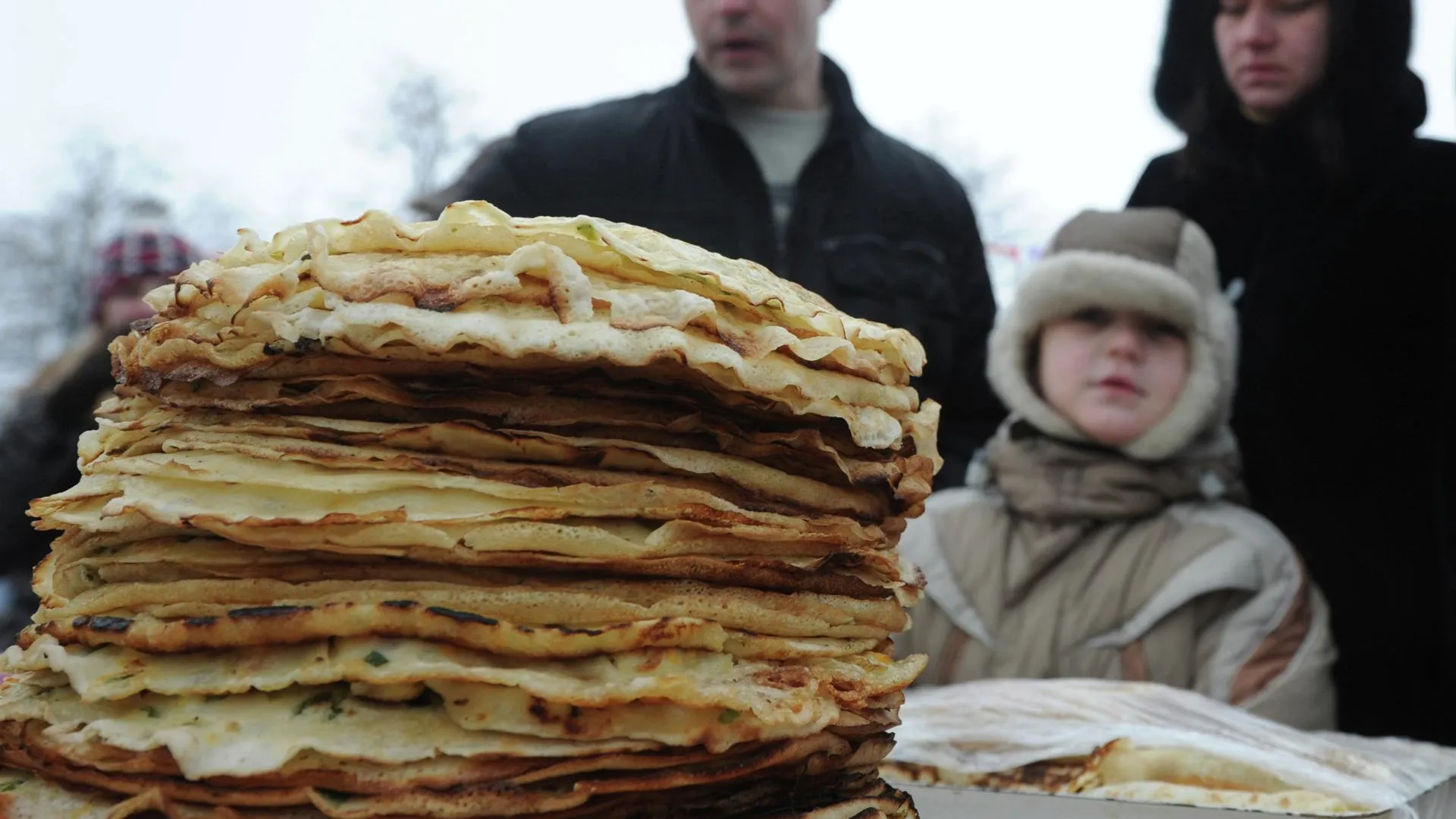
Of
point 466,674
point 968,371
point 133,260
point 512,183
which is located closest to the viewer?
point 466,674

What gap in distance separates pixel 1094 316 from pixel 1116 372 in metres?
0.16

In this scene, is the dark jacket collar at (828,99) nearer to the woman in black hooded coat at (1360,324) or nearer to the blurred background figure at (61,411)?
the woman in black hooded coat at (1360,324)

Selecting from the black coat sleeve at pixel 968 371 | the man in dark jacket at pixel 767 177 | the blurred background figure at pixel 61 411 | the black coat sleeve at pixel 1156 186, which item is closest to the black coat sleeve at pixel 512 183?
the man in dark jacket at pixel 767 177

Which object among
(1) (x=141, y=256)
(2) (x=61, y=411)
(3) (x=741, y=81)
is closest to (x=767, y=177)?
(3) (x=741, y=81)

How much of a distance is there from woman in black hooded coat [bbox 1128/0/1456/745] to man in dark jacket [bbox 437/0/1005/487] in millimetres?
751

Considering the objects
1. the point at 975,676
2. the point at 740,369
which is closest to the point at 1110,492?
the point at 975,676

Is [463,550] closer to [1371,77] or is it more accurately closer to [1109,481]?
[1109,481]

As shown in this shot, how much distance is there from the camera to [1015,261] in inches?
265

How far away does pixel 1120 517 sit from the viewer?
8.34 feet

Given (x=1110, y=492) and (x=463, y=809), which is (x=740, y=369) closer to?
(x=463, y=809)

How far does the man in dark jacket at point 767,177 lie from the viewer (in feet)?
8.66

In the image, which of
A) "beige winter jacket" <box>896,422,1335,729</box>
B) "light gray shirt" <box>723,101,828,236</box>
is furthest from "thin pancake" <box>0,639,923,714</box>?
"light gray shirt" <box>723,101,828,236</box>

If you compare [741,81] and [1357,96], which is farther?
[741,81]

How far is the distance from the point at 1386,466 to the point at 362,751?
240cm
